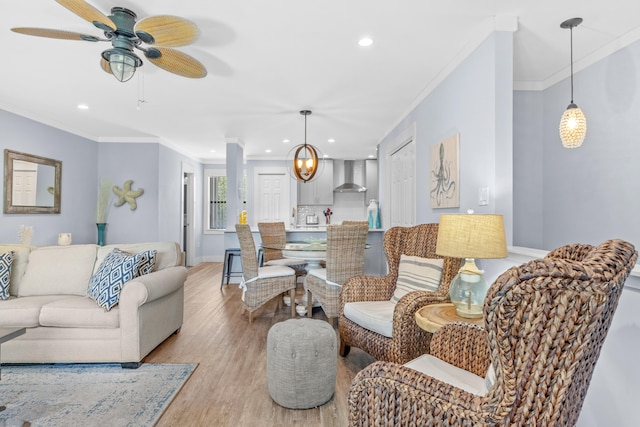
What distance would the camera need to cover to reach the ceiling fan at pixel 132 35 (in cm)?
190

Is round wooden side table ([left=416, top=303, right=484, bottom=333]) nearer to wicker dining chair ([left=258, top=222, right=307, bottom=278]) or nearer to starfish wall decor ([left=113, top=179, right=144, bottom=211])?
wicker dining chair ([left=258, top=222, right=307, bottom=278])

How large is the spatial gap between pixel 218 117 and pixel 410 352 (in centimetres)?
388

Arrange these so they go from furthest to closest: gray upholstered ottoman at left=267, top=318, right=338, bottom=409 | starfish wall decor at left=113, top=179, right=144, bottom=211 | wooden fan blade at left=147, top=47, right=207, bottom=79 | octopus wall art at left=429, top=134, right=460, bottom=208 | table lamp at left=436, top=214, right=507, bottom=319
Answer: starfish wall decor at left=113, top=179, right=144, bottom=211, octopus wall art at left=429, top=134, right=460, bottom=208, wooden fan blade at left=147, top=47, right=207, bottom=79, gray upholstered ottoman at left=267, top=318, right=338, bottom=409, table lamp at left=436, top=214, right=507, bottom=319

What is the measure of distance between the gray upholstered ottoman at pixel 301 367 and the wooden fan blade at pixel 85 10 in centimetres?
206

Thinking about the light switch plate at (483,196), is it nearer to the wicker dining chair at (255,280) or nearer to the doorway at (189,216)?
the wicker dining chair at (255,280)

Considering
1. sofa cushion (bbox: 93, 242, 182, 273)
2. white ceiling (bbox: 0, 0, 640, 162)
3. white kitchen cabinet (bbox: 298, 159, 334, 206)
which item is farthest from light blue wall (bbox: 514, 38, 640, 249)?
white kitchen cabinet (bbox: 298, 159, 334, 206)

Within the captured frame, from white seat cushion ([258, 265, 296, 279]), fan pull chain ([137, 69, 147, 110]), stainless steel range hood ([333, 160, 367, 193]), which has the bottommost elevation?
white seat cushion ([258, 265, 296, 279])

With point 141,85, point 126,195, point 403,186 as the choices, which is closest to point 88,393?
point 141,85

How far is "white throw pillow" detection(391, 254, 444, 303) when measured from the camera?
2.40 metres

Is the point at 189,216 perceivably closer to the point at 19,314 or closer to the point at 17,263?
the point at 17,263

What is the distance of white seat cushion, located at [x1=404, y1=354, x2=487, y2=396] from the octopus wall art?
1.60m

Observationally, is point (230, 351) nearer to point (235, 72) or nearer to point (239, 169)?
point (235, 72)

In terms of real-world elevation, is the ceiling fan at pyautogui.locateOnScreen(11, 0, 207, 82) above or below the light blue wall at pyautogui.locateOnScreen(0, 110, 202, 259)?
above

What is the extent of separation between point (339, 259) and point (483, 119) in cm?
165
